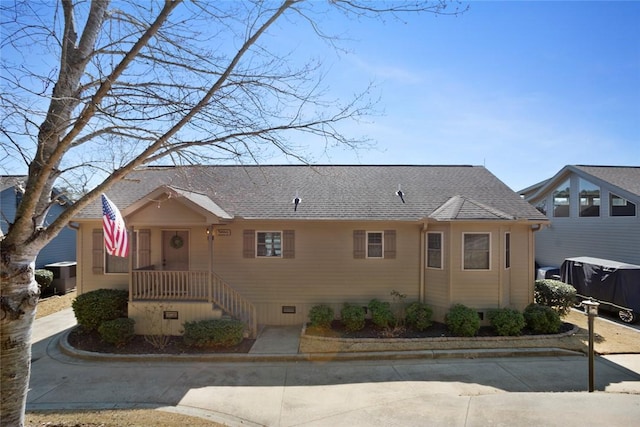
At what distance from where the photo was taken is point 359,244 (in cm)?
1132

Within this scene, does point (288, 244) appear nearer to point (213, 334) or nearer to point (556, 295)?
point (213, 334)

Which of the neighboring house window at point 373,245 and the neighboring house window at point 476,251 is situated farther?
the neighboring house window at point 373,245

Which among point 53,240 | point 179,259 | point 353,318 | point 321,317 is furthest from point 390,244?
point 53,240

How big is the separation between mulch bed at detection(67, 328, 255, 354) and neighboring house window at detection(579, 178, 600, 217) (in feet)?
55.7

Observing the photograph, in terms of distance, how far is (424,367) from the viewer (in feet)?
26.1

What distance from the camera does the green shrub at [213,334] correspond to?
8.83m

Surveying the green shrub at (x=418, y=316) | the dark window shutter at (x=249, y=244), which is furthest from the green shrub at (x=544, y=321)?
the dark window shutter at (x=249, y=244)

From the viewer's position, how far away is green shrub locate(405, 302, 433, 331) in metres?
10.1

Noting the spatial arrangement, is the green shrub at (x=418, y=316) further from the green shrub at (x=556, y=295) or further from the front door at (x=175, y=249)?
the front door at (x=175, y=249)

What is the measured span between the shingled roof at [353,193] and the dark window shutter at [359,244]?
62cm

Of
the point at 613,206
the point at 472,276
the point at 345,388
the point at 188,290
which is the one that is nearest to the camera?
the point at 345,388

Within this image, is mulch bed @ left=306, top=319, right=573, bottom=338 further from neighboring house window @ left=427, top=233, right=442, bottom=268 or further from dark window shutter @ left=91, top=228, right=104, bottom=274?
dark window shutter @ left=91, top=228, right=104, bottom=274

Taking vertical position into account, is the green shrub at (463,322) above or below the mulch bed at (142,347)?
above

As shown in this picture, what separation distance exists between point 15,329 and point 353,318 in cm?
773
